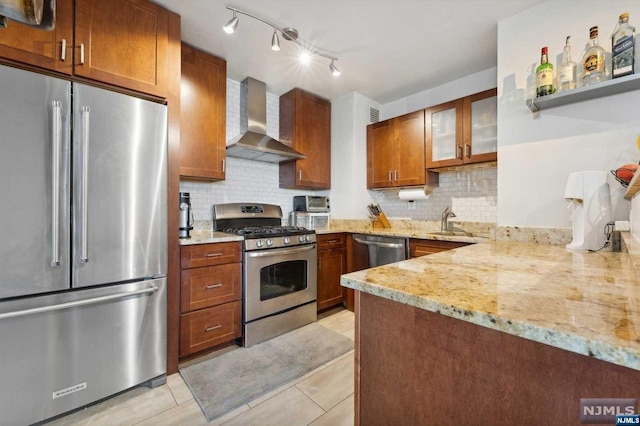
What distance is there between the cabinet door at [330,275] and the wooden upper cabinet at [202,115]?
A: 140 cm

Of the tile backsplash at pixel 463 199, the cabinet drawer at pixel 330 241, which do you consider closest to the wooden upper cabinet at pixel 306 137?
the cabinet drawer at pixel 330 241

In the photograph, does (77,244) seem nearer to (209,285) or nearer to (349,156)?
(209,285)

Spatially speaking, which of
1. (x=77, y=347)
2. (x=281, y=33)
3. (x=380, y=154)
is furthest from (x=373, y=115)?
(x=77, y=347)

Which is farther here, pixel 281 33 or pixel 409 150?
pixel 409 150

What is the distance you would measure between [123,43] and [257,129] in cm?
138

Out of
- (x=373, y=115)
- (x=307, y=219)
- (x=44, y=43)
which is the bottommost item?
(x=307, y=219)

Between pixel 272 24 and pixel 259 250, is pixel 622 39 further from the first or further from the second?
pixel 259 250

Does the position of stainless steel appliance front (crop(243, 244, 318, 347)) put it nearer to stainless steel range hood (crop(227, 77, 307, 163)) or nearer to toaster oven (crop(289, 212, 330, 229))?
toaster oven (crop(289, 212, 330, 229))

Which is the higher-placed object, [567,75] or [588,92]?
[567,75]

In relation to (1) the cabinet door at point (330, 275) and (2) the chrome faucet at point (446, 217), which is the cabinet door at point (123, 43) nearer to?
(1) the cabinet door at point (330, 275)

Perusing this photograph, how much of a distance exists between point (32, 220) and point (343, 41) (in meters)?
2.45

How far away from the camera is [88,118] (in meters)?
1.51

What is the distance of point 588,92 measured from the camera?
61.6 inches

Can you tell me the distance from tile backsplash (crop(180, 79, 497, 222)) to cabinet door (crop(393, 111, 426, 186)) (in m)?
0.37
